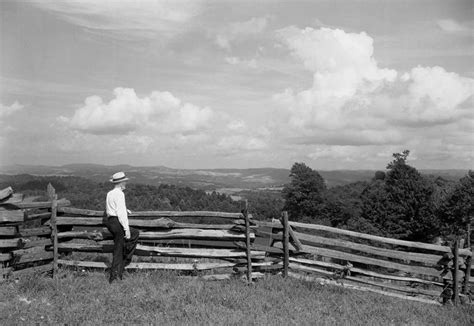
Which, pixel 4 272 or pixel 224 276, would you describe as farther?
pixel 224 276

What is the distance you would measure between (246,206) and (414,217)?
1609 inches

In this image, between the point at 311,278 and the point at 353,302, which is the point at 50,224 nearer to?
the point at 311,278

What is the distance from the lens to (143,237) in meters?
8.96

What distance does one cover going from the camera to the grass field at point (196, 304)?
6031 mm

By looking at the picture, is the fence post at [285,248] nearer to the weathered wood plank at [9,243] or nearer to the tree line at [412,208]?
the weathered wood plank at [9,243]

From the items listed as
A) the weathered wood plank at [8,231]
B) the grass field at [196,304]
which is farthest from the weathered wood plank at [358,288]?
the weathered wood plank at [8,231]

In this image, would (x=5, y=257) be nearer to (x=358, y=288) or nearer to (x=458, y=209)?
(x=358, y=288)

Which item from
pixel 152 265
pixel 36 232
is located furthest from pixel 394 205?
pixel 36 232

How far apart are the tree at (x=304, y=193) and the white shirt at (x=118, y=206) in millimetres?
48628

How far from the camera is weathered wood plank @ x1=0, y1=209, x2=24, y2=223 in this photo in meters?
7.77

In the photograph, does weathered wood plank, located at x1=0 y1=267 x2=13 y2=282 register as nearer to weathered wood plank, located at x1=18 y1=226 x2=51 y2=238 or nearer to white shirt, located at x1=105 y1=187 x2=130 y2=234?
weathered wood plank, located at x1=18 y1=226 x2=51 y2=238

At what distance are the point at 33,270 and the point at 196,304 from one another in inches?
146

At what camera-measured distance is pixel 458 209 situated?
44.6 metres

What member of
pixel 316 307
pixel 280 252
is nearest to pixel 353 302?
pixel 316 307
